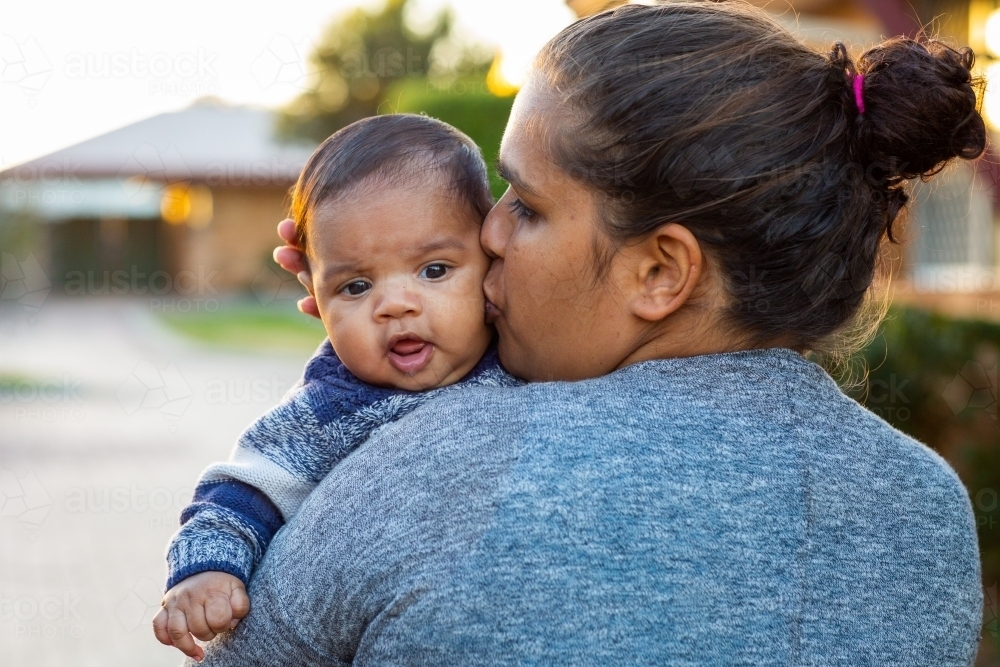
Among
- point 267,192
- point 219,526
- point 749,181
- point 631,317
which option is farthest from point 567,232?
point 267,192

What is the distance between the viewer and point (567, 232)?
5.61 ft

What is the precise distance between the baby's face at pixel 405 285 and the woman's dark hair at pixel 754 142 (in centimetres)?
42

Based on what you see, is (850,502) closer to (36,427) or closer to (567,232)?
(567,232)

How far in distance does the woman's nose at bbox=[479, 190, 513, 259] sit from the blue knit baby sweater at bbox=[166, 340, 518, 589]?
26cm

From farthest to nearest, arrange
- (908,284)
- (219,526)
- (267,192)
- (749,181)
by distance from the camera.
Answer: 1. (267,192)
2. (908,284)
3. (219,526)
4. (749,181)

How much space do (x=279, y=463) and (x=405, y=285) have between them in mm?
414

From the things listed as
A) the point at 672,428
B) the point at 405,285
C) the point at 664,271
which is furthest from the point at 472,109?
the point at 672,428

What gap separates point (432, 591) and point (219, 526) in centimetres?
66

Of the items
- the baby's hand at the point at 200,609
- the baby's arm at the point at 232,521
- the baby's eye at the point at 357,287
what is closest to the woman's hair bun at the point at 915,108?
the baby's eye at the point at 357,287

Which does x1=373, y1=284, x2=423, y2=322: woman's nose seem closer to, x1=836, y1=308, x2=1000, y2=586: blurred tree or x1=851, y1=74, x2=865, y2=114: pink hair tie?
x1=851, y1=74, x2=865, y2=114: pink hair tie

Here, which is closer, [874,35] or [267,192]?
[874,35]

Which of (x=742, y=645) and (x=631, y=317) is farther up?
(x=631, y=317)

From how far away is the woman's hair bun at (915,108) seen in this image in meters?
1.75

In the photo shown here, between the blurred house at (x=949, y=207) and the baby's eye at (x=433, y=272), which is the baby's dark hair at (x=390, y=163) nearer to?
the baby's eye at (x=433, y=272)
